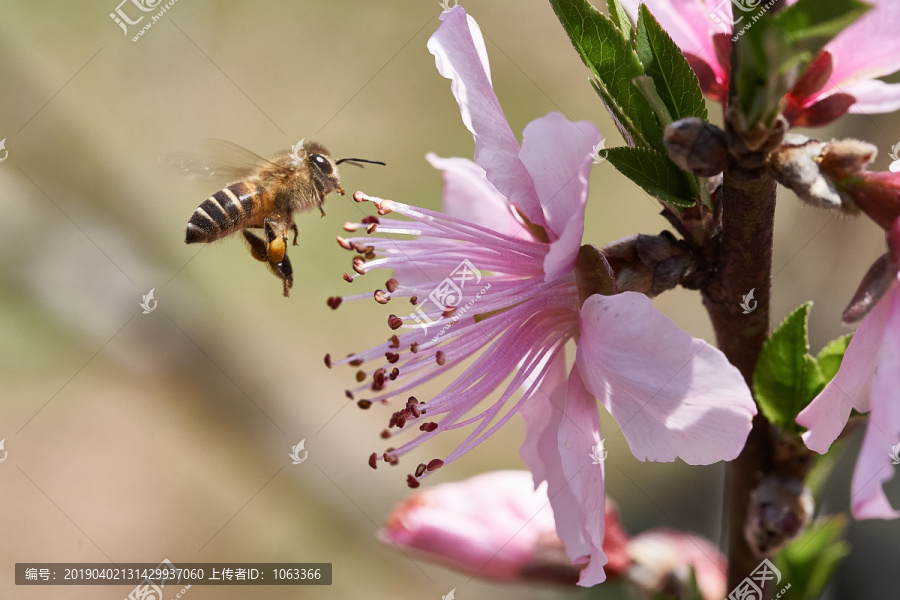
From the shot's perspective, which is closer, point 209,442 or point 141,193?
point 141,193

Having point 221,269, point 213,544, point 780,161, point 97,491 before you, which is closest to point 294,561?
point 213,544

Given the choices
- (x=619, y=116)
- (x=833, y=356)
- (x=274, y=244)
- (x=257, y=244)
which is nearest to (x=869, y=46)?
(x=619, y=116)

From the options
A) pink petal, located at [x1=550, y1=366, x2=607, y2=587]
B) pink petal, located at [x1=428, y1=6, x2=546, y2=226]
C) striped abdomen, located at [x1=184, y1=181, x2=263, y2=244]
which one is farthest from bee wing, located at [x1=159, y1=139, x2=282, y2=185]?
pink petal, located at [x1=550, y1=366, x2=607, y2=587]

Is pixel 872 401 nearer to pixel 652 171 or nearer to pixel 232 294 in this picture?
pixel 652 171

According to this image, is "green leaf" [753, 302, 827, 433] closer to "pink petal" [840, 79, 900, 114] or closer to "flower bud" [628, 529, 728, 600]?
"pink petal" [840, 79, 900, 114]

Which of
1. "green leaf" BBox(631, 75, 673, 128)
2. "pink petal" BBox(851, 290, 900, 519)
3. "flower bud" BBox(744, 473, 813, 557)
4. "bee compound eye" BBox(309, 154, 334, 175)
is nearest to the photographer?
"pink petal" BBox(851, 290, 900, 519)

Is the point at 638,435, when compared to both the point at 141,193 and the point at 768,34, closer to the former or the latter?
the point at 768,34
